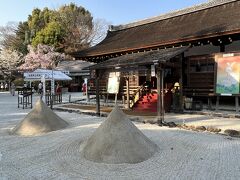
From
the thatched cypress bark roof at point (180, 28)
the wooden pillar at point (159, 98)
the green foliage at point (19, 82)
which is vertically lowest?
the wooden pillar at point (159, 98)

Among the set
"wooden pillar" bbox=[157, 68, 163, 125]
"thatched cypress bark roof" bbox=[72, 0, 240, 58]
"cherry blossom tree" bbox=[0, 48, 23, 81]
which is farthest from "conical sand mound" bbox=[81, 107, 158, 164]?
"cherry blossom tree" bbox=[0, 48, 23, 81]

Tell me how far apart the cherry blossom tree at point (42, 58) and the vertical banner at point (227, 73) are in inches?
1374

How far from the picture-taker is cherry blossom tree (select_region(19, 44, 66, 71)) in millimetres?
44500

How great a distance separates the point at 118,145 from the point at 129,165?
594mm

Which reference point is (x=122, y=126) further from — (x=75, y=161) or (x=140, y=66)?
(x=140, y=66)

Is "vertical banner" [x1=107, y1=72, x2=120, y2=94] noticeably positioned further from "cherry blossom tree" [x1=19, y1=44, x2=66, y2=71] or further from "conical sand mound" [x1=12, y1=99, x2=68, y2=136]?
"cherry blossom tree" [x1=19, y1=44, x2=66, y2=71]

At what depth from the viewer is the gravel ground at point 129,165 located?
5375 mm

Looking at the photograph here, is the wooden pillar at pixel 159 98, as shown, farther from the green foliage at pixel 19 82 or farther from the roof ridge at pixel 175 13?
the green foliage at pixel 19 82

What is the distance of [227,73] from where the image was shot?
12.0 metres

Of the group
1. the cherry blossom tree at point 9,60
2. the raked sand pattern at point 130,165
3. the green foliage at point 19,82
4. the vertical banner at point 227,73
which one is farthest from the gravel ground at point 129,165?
the cherry blossom tree at point 9,60

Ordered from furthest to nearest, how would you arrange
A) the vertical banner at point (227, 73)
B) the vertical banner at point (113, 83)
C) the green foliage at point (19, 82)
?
the green foliage at point (19, 82) < the vertical banner at point (113, 83) < the vertical banner at point (227, 73)

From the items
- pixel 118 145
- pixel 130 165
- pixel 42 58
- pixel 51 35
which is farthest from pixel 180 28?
pixel 51 35

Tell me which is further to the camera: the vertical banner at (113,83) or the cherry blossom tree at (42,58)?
the cherry blossom tree at (42,58)

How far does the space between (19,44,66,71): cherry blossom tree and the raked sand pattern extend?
37.2 metres
